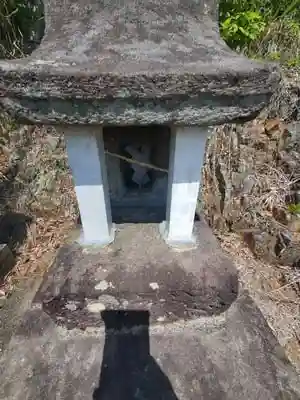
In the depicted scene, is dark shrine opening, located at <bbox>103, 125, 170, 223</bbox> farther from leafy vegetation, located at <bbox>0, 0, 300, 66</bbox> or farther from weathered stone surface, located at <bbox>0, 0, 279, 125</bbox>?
leafy vegetation, located at <bbox>0, 0, 300, 66</bbox>

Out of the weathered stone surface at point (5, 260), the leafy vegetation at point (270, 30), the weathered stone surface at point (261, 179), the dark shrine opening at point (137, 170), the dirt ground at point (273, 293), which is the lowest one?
the dirt ground at point (273, 293)

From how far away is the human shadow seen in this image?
1054 millimetres

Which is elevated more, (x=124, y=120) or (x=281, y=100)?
(x=124, y=120)

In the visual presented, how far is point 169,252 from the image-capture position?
125cm

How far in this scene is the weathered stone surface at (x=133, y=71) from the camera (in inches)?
30.8

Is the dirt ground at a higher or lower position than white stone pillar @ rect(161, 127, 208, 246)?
lower

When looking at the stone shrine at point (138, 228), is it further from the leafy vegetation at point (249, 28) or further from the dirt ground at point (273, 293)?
the leafy vegetation at point (249, 28)

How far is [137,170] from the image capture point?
1.43 m

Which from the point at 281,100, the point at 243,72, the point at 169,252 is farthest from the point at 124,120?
the point at 281,100

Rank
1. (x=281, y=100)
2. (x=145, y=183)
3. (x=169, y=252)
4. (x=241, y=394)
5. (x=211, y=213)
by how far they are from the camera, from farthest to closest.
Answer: (x=281, y=100) < (x=211, y=213) < (x=145, y=183) < (x=169, y=252) < (x=241, y=394)

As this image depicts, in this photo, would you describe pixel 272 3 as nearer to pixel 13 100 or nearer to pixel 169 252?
pixel 169 252

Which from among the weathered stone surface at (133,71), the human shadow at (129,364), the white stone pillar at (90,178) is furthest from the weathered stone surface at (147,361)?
the weathered stone surface at (133,71)

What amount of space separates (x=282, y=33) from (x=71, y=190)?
1985mm

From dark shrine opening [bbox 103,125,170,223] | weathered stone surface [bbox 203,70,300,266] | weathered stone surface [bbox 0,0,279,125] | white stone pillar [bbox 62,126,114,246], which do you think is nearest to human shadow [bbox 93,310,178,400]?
white stone pillar [bbox 62,126,114,246]
